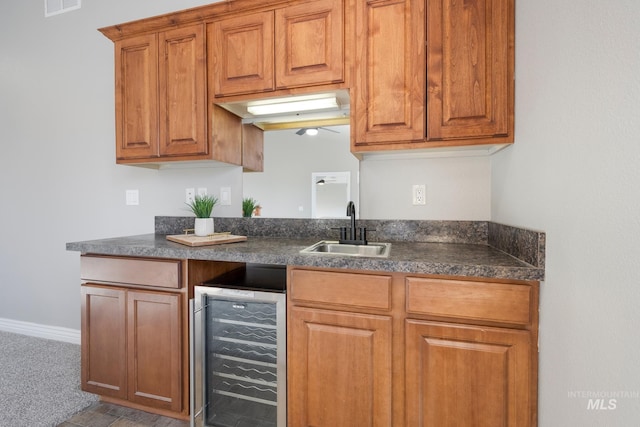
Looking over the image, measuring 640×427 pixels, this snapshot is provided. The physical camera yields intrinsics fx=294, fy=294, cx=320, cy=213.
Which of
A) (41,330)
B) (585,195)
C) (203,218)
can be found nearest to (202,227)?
(203,218)

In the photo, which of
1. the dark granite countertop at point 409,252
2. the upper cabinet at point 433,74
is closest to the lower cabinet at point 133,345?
the dark granite countertop at point 409,252

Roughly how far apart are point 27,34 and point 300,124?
2.85 metres

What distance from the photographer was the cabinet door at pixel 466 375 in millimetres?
1128

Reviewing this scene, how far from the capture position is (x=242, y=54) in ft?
5.77

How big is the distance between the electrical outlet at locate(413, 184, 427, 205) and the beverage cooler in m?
0.98

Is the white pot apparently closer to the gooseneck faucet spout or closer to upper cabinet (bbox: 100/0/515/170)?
upper cabinet (bbox: 100/0/515/170)

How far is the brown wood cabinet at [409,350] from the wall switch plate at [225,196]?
1112mm

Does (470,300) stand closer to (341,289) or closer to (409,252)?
(409,252)

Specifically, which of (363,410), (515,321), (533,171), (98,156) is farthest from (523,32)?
(98,156)

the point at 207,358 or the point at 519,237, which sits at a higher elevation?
the point at 519,237

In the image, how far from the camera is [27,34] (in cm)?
272

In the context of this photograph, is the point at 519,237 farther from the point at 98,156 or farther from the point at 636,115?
the point at 98,156

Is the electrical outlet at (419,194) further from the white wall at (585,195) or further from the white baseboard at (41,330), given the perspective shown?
the white baseboard at (41,330)

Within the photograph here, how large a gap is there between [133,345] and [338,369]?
1.16 m
